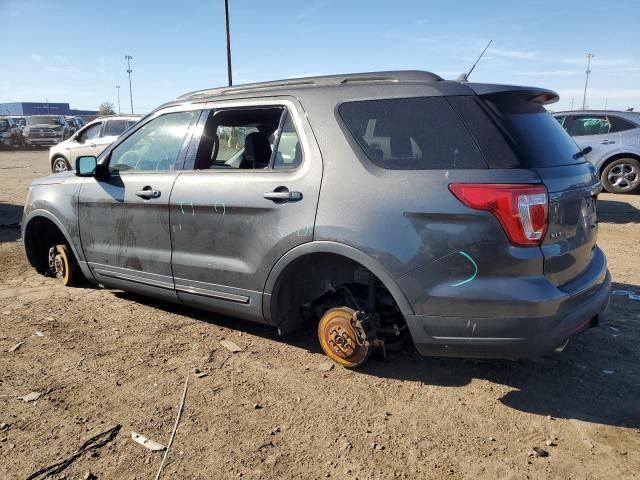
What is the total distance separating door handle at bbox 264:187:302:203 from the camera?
10.1 ft

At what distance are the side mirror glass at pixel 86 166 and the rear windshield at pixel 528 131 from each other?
10.4ft

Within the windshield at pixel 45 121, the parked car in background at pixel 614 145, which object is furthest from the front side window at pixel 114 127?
the windshield at pixel 45 121

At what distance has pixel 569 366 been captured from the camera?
11.0 ft

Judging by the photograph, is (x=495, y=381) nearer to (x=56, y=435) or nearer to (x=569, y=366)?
(x=569, y=366)

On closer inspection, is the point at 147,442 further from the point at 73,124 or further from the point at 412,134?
the point at 73,124

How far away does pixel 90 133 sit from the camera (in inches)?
562

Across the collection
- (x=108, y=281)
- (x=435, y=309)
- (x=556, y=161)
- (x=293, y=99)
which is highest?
(x=293, y=99)

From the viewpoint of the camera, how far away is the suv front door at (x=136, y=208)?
3.84m

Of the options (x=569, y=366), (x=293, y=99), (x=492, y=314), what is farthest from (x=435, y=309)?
(x=293, y=99)

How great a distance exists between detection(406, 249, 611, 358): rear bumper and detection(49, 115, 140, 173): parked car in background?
12136 mm

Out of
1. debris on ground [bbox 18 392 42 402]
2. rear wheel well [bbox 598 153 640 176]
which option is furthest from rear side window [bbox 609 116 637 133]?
debris on ground [bbox 18 392 42 402]

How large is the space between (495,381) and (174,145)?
114 inches

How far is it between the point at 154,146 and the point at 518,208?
2907mm

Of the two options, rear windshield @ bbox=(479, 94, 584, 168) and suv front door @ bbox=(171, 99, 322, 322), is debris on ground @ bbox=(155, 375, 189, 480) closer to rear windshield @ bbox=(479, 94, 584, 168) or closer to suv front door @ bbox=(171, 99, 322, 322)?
suv front door @ bbox=(171, 99, 322, 322)
